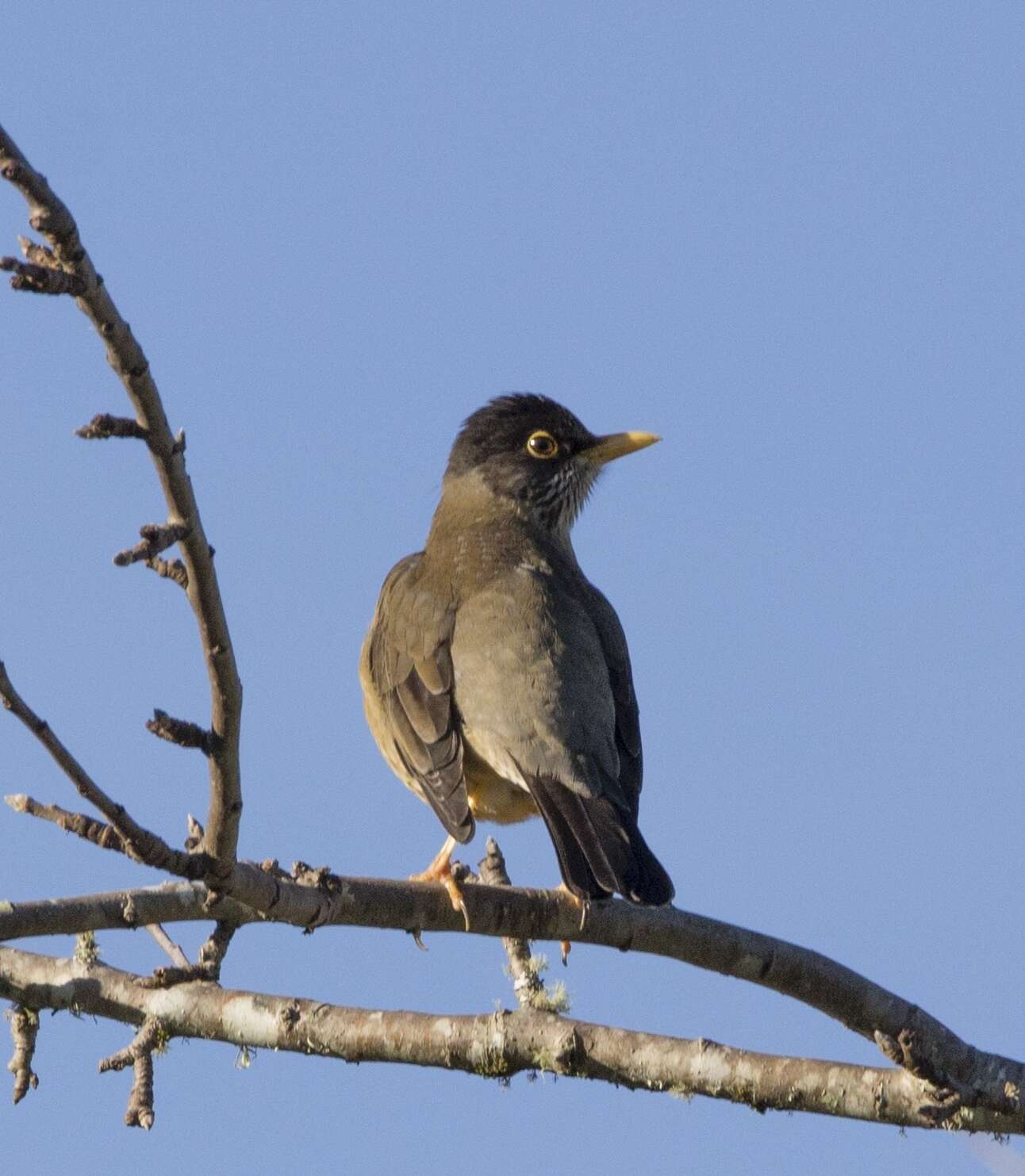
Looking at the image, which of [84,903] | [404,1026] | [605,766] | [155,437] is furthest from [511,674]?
[155,437]

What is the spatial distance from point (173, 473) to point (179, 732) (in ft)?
2.23

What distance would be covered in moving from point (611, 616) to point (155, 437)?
14.1 ft

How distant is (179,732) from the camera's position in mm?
3797

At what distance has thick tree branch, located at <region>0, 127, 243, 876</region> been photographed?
3.02 metres

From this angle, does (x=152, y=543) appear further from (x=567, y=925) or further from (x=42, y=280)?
(x=567, y=925)

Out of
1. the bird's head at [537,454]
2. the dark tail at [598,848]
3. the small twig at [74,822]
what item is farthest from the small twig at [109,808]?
the bird's head at [537,454]

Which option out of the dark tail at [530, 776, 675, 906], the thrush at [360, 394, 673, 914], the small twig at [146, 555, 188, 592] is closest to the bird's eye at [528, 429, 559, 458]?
the thrush at [360, 394, 673, 914]

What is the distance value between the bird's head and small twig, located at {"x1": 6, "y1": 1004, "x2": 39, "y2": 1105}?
399 centimetres

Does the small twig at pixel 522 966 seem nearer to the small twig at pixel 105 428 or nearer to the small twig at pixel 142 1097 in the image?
the small twig at pixel 142 1097

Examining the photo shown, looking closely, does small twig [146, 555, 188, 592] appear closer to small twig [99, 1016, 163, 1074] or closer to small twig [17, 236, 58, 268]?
small twig [17, 236, 58, 268]

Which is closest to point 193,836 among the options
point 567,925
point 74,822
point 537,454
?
point 74,822

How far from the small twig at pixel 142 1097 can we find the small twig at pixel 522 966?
1179mm

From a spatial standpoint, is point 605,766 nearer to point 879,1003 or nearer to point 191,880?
point 879,1003

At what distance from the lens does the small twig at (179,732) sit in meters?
3.75
